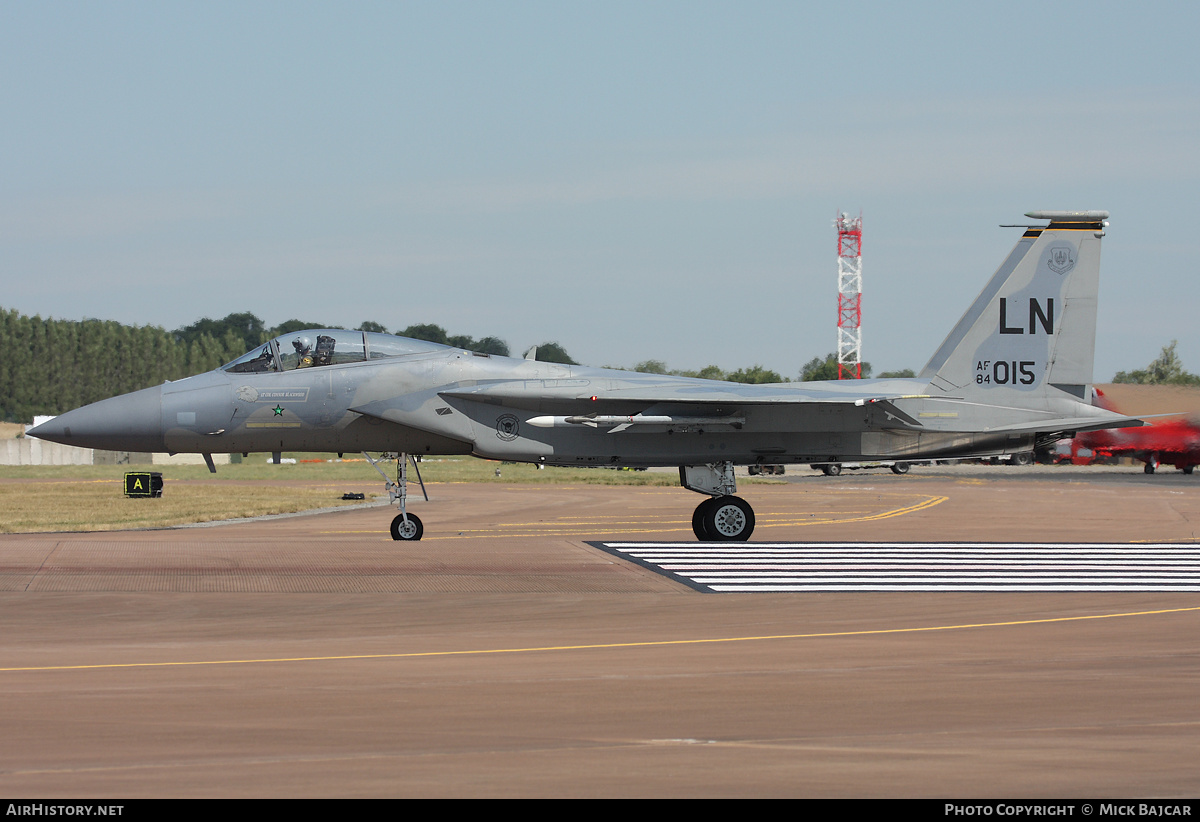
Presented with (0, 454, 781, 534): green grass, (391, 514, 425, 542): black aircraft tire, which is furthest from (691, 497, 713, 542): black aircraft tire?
(0, 454, 781, 534): green grass

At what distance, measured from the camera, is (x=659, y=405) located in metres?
16.5

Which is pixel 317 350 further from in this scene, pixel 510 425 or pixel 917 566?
pixel 917 566

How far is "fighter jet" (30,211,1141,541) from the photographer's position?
53.3 ft

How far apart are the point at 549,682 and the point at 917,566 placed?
8369 mm

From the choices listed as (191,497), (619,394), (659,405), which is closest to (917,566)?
(659,405)

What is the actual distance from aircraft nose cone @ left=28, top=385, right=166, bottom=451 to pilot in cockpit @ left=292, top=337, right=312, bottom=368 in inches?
80.3

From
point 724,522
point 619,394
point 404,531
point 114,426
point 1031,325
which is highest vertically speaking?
point 1031,325

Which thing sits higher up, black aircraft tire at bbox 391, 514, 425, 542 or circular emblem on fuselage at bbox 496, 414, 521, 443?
circular emblem on fuselage at bbox 496, 414, 521, 443

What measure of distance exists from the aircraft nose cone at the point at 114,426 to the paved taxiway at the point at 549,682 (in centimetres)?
223

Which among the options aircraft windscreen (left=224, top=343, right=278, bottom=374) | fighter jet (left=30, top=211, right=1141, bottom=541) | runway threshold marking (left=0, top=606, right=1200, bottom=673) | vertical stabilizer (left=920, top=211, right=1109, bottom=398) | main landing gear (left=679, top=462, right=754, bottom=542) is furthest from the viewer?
vertical stabilizer (left=920, top=211, right=1109, bottom=398)

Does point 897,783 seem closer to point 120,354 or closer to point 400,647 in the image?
point 400,647

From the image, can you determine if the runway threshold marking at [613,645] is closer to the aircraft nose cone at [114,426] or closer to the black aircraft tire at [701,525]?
the black aircraft tire at [701,525]

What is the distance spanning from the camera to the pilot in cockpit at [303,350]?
1648 cm

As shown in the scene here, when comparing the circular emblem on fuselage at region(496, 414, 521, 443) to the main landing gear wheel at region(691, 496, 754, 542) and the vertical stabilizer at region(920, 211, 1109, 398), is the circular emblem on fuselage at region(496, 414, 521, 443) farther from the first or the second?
the vertical stabilizer at region(920, 211, 1109, 398)
